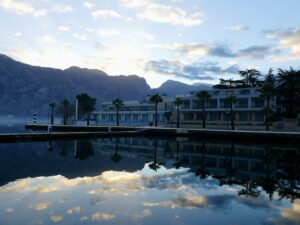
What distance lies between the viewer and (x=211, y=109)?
97.5 m

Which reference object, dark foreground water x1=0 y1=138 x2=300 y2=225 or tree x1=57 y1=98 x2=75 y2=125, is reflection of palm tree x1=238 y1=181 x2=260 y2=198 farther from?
tree x1=57 y1=98 x2=75 y2=125

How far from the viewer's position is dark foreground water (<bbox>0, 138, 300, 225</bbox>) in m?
15.9

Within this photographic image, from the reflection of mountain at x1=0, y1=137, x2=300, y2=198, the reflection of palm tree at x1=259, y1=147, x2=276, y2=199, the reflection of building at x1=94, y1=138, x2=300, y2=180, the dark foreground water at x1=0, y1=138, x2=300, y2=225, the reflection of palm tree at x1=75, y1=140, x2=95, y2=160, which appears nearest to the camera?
the dark foreground water at x1=0, y1=138, x2=300, y2=225

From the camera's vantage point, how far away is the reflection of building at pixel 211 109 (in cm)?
8912

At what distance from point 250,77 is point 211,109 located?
43.8 meters

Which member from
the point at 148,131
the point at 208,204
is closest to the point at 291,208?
the point at 208,204

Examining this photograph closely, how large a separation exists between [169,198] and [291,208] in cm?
690

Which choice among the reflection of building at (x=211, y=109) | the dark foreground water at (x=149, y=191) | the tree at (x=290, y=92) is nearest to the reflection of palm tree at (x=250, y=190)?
the dark foreground water at (x=149, y=191)

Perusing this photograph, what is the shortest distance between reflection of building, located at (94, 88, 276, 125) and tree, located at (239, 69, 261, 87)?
3462 centimetres

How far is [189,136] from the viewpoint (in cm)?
7594

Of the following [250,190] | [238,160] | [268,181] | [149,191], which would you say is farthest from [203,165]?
[149,191]

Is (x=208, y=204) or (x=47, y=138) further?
(x=47, y=138)

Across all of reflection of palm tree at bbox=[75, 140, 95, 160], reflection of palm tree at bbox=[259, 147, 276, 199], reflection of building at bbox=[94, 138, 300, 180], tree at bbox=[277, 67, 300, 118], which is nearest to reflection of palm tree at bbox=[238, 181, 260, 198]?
reflection of palm tree at bbox=[259, 147, 276, 199]

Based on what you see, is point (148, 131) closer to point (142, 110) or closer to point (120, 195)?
point (142, 110)
